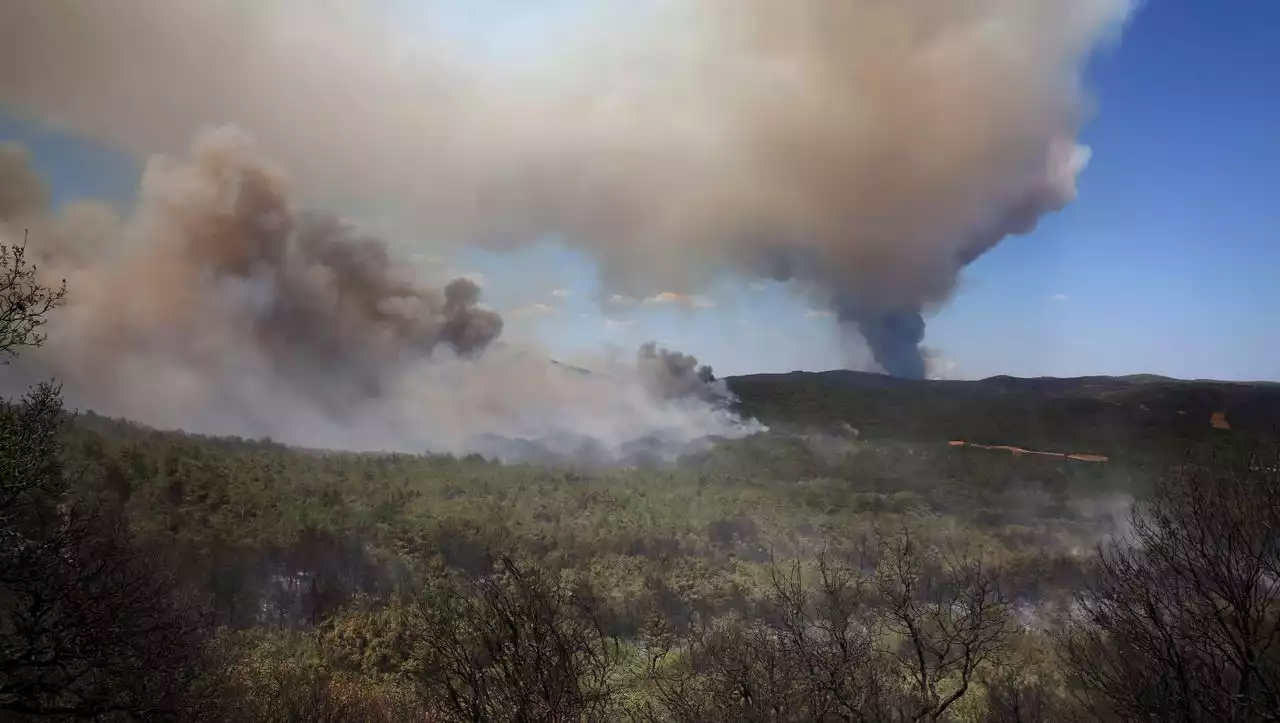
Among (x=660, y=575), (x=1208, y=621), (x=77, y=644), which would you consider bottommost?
(x=660, y=575)

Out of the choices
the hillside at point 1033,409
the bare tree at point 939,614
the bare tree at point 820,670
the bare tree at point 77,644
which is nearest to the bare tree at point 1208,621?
the bare tree at point 820,670

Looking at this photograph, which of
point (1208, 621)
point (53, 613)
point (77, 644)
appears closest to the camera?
point (77, 644)

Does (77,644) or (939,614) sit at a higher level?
(77,644)

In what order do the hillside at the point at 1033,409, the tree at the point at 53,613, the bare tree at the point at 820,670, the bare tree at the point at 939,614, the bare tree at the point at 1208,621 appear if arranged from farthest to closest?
the hillside at the point at 1033,409
the bare tree at the point at 939,614
the bare tree at the point at 820,670
the bare tree at the point at 1208,621
the tree at the point at 53,613

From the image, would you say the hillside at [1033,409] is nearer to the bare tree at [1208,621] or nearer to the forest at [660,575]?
the forest at [660,575]

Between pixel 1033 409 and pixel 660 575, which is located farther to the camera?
pixel 1033 409

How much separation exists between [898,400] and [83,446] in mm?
80523

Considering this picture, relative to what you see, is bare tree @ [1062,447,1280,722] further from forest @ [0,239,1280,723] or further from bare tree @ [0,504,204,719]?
bare tree @ [0,504,204,719]

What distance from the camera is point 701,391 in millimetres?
84062

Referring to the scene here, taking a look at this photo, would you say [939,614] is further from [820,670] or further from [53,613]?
[53,613]

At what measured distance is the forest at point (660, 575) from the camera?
11188 millimetres

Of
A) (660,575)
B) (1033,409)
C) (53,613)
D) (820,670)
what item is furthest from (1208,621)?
(1033,409)

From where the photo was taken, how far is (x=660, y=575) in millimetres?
33562

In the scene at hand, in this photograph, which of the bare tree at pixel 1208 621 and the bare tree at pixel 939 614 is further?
the bare tree at pixel 939 614
